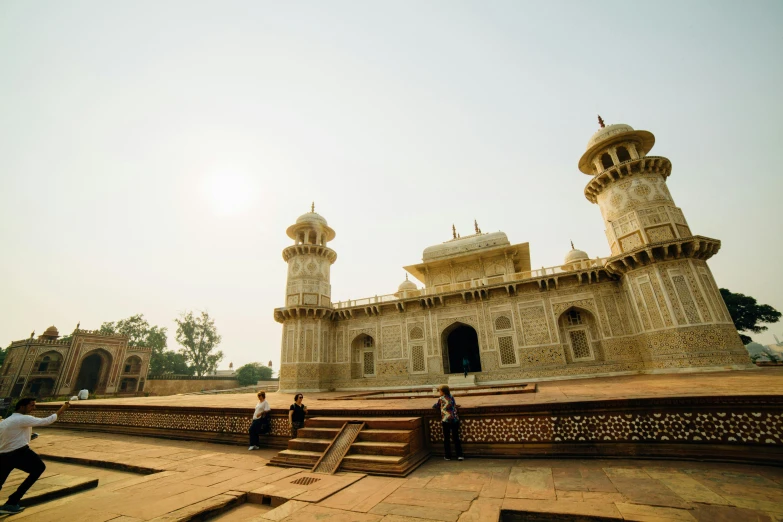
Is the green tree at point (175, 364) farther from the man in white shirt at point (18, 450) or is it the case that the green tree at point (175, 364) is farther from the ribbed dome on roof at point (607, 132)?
the ribbed dome on roof at point (607, 132)

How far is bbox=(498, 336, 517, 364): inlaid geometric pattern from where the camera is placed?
16.5m

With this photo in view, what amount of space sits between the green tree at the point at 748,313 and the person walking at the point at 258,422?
36163 mm

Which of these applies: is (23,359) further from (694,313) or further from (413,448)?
(694,313)

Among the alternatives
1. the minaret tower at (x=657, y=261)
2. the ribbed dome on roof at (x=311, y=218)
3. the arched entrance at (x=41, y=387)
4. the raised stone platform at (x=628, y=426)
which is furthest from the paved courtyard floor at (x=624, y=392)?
the arched entrance at (x=41, y=387)

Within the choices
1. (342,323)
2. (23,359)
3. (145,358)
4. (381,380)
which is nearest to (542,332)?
(381,380)

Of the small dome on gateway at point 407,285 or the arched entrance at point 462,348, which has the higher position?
the small dome on gateway at point 407,285

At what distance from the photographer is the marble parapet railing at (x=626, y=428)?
4.08 m

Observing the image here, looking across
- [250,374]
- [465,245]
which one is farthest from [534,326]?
[250,374]

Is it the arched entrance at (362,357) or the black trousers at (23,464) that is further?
the arched entrance at (362,357)

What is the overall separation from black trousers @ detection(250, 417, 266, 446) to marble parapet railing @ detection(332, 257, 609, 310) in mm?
13035

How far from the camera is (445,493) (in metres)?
3.49

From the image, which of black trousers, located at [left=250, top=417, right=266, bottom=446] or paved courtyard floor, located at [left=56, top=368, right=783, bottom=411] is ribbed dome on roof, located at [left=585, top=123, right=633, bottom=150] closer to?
paved courtyard floor, located at [left=56, top=368, right=783, bottom=411]

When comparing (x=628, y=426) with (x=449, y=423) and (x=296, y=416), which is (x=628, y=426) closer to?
(x=449, y=423)

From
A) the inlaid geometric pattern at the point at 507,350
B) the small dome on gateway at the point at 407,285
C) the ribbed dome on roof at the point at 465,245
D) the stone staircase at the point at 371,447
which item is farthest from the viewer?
the small dome on gateway at the point at 407,285
